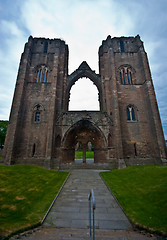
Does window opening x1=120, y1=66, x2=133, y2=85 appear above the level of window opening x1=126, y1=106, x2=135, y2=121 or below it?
above

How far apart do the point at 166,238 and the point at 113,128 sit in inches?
503

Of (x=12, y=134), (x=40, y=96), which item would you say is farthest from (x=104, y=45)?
(x=12, y=134)

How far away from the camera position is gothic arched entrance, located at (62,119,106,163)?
1526 centimetres

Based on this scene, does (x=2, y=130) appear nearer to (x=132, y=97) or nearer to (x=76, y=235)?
(x=132, y=97)

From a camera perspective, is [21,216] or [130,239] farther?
[21,216]

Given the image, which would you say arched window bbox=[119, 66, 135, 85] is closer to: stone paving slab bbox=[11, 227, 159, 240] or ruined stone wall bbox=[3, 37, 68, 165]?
ruined stone wall bbox=[3, 37, 68, 165]

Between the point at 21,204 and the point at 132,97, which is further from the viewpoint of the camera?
the point at 132,97

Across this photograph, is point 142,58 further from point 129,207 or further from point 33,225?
point 33,225

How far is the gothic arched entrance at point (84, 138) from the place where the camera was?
50.1 feet

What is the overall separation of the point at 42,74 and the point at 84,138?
13.2m

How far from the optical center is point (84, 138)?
58.1 ft

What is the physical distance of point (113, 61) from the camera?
18.3 metres

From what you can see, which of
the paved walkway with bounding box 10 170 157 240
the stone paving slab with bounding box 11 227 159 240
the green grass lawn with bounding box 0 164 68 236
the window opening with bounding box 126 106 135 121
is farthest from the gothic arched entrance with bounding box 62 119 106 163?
the stone paving slab with bounding box 11 227 159 240

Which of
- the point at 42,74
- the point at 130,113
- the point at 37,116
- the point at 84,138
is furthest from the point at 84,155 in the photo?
the point at 42,74
